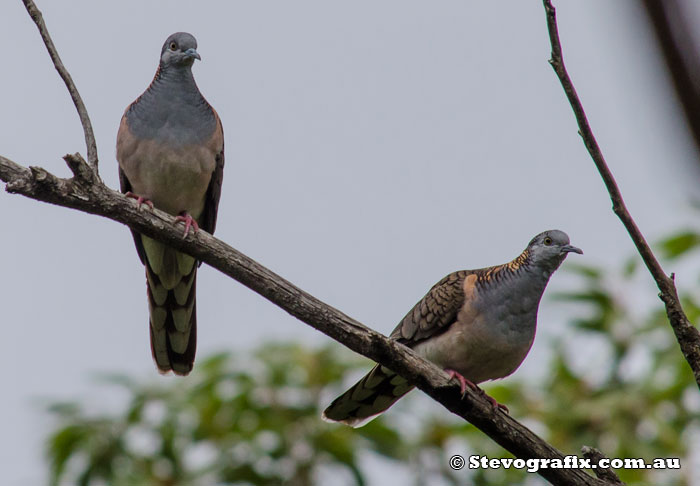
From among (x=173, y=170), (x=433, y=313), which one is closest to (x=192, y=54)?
(x=173, y=170)

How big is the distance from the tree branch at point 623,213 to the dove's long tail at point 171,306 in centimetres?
299

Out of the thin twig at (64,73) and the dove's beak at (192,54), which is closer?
the thin twig at (64,73)

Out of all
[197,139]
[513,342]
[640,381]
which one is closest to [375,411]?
[513,342]

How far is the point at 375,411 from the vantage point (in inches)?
168

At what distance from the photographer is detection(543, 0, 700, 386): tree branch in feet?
7.84

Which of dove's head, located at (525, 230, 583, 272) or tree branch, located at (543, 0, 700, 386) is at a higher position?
dove's head, located at (525, 230, 583, 272)

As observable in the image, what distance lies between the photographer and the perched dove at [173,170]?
4777 millimetres

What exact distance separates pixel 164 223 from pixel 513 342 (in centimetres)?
178

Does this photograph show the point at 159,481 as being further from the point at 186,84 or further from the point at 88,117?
the point at 88,117

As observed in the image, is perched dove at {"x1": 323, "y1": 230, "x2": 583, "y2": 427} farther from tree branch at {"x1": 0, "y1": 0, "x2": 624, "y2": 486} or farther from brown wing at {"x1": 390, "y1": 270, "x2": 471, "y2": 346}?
tree branch at {"x1": 0, "y1": 0, "x2": 624, "y2": 486}

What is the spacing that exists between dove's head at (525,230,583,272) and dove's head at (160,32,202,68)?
220 cm

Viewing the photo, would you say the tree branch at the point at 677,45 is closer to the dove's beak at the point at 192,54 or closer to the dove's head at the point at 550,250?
the dove's head at the point at 550,250

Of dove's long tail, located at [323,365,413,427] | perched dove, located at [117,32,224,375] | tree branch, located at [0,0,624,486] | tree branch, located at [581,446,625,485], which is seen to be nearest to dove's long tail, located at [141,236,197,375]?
perched dove, located at [117,32,224,375]

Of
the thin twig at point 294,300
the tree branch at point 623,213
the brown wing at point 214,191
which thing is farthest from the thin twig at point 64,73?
the tree branch at point 623,213
